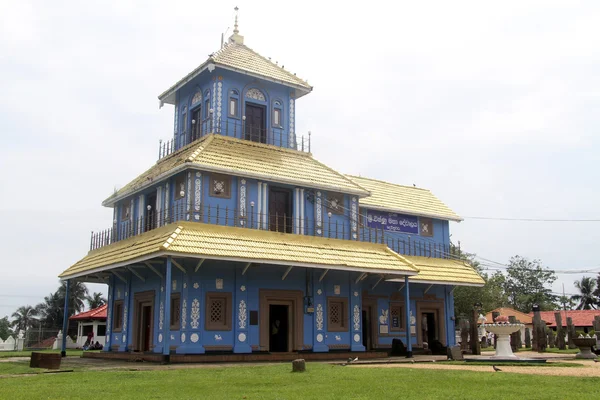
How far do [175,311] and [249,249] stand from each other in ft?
10.8

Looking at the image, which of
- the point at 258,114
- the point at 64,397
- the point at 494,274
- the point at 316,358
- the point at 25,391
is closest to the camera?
the point at 64,397

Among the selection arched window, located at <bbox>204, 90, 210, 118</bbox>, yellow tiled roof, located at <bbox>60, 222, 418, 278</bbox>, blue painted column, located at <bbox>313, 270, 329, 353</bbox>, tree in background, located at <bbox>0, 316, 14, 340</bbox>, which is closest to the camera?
yellow tiled roof, located at <bbox>60, 222, 418, 278</bbox>

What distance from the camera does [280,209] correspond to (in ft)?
76.1

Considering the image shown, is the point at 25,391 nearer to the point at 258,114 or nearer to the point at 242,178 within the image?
the point at 242,178

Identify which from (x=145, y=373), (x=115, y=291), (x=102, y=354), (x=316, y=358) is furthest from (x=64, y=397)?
(x=115, y=291)

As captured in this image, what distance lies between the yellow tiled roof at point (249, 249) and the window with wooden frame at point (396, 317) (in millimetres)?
4113

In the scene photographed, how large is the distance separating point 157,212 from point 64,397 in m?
13.3

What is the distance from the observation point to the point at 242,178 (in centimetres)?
2198

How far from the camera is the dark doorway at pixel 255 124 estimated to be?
81.0ft

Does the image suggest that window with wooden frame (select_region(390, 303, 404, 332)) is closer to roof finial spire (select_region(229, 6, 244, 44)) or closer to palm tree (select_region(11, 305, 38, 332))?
roof finial spire (select_region(229, 6, 244, 44))

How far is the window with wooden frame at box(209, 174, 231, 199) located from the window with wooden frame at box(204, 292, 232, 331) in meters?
3.38

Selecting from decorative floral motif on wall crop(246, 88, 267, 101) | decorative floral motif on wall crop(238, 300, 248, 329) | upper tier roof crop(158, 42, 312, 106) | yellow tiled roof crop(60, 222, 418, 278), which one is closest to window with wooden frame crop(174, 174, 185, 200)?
yellow tiled roof crop(60, 222, 418, 278)

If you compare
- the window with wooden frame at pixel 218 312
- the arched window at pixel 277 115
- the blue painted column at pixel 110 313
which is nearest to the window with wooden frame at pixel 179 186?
the window with wooden frame at pixel 218 312

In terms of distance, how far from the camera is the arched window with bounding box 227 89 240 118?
2431 centimetres
